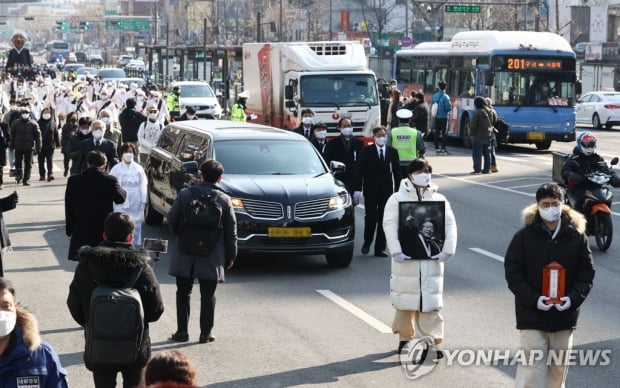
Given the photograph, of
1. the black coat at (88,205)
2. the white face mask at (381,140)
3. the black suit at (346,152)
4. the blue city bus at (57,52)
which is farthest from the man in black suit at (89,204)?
the blue city bus at (57,52)

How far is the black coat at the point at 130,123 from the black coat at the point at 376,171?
384 inches

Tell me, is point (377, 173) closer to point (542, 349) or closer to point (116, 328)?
point (542, 349)

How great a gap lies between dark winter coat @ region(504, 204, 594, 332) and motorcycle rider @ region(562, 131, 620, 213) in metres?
8.33

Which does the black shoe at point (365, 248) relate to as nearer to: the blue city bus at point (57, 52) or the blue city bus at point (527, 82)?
the blue city bus at point (527, 82)

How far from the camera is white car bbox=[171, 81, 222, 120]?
1687 inches

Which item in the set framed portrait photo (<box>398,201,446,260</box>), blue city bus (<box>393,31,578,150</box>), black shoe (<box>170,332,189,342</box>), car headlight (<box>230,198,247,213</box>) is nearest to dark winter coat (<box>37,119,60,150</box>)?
car headlight (<box>230,198,247,213</box>)

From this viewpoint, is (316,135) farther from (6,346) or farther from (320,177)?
(6,346)

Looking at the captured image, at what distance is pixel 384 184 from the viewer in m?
15.7

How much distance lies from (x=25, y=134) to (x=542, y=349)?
59.7 feet

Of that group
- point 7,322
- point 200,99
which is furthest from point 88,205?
A: point 200,99

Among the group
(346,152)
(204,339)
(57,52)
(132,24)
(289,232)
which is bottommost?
(204,339)

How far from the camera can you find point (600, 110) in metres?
46.6

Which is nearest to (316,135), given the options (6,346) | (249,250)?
(249,250)

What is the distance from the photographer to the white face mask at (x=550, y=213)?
26.5 ft
